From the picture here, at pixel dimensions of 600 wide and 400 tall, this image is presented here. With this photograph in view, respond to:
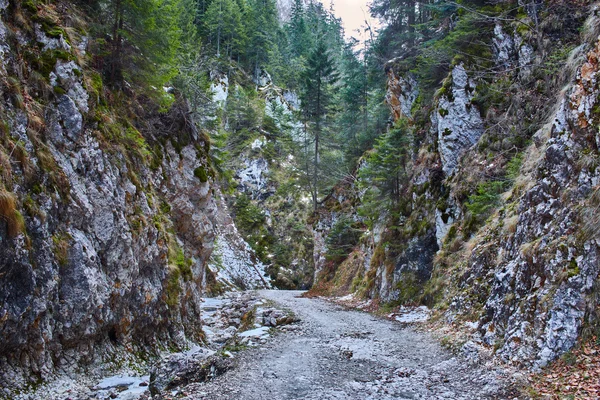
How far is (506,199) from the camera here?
12148 mm

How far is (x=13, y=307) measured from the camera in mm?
5551

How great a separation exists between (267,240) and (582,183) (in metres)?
39.7

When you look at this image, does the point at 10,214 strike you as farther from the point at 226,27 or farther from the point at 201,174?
the point at 226,27

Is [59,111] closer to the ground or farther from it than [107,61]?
closer to the ground

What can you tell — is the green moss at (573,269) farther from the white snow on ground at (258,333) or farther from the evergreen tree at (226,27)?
the evergreen tree at (226,27)

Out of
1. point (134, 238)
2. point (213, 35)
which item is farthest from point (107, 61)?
point (213, 35)

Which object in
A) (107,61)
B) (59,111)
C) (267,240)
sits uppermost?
(107,61)

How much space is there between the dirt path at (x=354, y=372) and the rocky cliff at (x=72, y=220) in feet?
8.16

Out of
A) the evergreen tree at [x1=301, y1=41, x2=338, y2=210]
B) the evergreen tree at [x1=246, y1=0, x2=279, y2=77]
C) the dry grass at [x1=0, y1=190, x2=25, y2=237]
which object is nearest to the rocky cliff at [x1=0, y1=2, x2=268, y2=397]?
the dry grass at [x1=0, y1=190, x2=25, y2=237]

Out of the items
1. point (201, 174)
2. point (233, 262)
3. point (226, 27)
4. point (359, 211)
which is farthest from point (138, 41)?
point (226, 27)

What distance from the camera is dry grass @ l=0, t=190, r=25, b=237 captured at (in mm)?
5416

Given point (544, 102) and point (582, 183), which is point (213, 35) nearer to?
point (544, 102)

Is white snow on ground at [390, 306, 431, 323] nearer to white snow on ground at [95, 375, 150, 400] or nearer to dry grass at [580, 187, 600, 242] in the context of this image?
dry grass at [580, 187, 600, 242]

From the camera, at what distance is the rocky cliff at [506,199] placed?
7.18 metres
